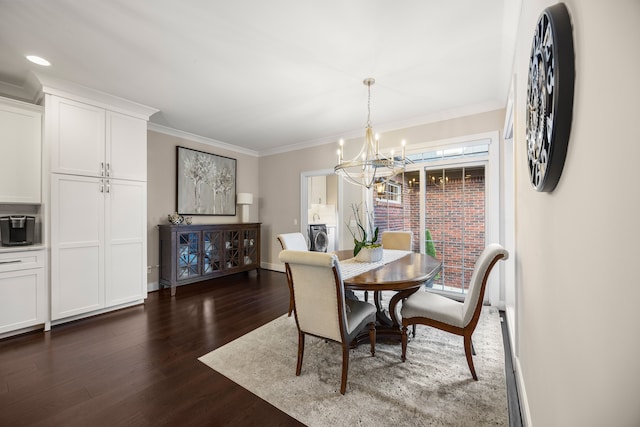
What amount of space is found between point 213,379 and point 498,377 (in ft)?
6.68

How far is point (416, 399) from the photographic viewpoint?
170 cm

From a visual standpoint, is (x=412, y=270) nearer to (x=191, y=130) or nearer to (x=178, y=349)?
(x=178, y=349)

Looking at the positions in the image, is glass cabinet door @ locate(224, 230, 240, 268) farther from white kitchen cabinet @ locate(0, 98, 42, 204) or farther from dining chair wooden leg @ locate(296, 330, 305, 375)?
dining chair wooden leg @ locate(296, 330, 305, 375)

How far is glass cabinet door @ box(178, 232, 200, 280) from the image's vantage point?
162 inches

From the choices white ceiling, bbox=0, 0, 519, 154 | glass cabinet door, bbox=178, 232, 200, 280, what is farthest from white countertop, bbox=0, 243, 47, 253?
white ceiling, bbox=0, 0, 519, 154

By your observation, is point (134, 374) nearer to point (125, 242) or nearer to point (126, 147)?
point (125, 242)

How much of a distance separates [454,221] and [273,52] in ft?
10.2

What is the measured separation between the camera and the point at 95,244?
3.12 m

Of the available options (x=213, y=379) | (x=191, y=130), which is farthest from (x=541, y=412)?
(x=191, y=130)

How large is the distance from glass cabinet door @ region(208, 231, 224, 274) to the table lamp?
0.84 metres

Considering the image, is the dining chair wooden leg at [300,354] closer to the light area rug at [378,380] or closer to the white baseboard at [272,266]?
the light area rug at [378,380]

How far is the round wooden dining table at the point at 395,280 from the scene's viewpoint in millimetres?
1864

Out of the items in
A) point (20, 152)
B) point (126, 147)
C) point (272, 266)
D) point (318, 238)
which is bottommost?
point (272, 266)

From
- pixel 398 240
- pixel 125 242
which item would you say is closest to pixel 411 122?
pixel 398 240
